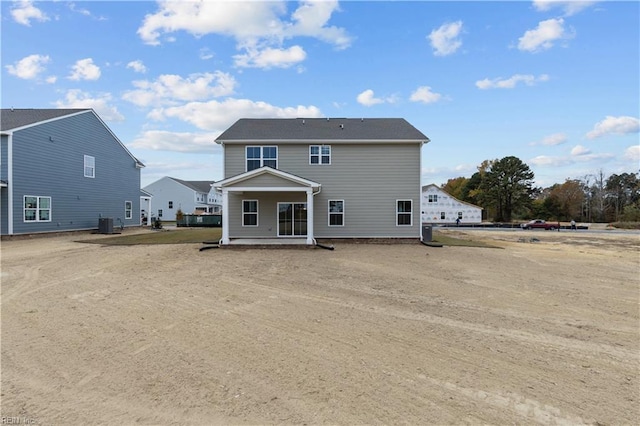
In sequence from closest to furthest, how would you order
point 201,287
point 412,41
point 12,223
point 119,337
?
1. point 119,337
2. point 201,287
3. point 412,41
4. point 12,223

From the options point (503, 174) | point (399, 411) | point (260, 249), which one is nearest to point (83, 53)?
point (260, 249)

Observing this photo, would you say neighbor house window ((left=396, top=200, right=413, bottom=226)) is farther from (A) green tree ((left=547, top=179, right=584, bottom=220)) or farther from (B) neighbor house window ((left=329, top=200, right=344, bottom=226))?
(A) green tree ((left=547, top=179, right=584, bottom=220))

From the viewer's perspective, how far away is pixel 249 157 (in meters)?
18.9

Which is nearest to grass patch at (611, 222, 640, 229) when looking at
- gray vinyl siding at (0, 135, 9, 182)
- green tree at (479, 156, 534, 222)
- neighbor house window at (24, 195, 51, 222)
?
green tree at (479, 156, 534, 222)

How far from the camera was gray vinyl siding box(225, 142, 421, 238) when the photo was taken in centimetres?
1897

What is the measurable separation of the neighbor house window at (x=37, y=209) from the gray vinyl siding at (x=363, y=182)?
11.4 m

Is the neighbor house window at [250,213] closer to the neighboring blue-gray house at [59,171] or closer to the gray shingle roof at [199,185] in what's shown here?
the neighboring blue-gray house at [59,171]

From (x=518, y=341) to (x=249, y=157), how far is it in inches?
634

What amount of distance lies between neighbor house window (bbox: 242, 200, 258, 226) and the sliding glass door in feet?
4.19

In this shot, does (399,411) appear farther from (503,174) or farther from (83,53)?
(503,174)

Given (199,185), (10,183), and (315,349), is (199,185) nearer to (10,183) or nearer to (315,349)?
(10,183)

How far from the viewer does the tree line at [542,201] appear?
58.0 metres

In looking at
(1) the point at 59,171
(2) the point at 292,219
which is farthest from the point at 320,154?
(1) the point at 59,171

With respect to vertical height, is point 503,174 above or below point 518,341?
above
